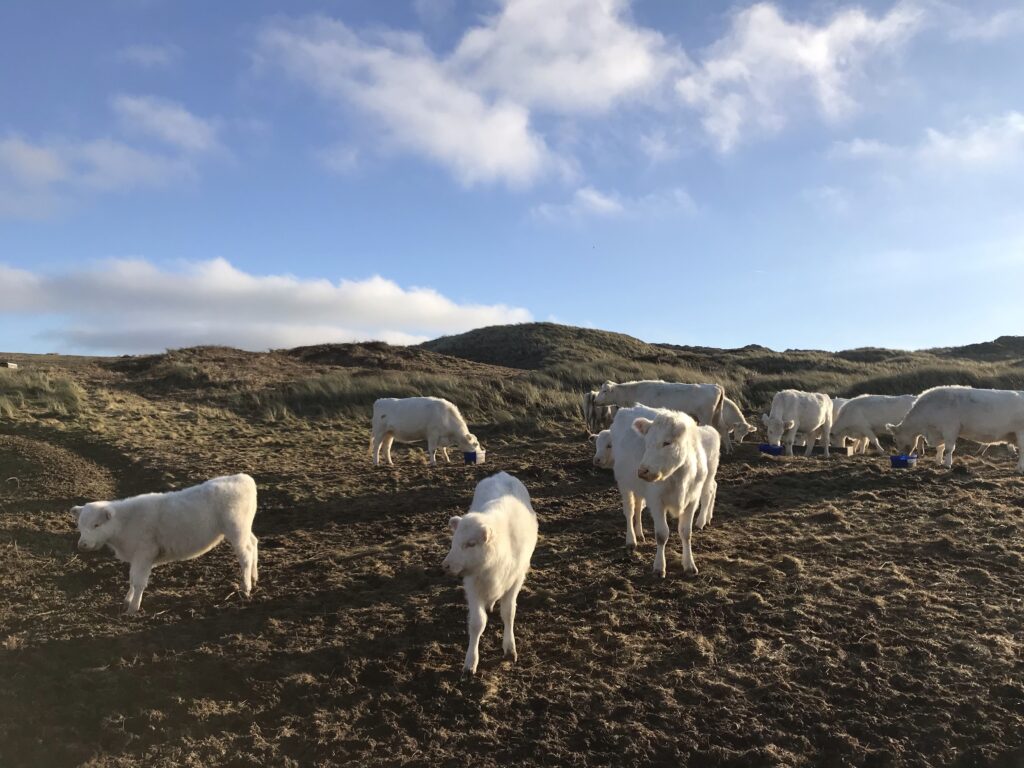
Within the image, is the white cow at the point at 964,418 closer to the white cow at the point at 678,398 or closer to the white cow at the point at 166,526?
the white cow at the point at 678,398

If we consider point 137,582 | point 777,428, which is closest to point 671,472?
point 137,582

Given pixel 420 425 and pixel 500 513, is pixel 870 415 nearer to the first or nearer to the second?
pixel 420 425

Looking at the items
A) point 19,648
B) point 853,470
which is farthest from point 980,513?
point 19,648

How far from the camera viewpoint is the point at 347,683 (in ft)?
18.1

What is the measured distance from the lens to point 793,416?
57.8ft

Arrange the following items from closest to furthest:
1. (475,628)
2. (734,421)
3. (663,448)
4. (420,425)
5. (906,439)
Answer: (475,628) → (663,448) → (906,439) → (420,425) → (734,421)

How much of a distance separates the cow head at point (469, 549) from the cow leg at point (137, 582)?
12.2 feet

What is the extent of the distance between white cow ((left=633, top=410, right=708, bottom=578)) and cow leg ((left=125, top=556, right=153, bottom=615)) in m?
5.37

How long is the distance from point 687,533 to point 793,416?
36.5 feet

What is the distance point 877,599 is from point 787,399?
1162 centimetres

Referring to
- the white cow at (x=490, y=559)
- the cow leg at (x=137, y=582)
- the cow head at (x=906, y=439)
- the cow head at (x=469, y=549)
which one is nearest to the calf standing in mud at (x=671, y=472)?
the white cow at (x=490, y=559)

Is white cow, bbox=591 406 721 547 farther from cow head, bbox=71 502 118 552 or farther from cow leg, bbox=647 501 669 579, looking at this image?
cow head, bbox=71 502 118 552

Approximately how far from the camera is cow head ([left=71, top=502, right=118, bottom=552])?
22.5ft

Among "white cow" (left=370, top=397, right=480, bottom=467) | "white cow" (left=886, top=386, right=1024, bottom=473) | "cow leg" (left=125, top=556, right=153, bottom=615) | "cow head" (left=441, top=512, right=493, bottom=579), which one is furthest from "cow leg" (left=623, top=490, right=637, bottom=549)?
"white cow" (left=886, top=386, right=1024, bottom=473)
